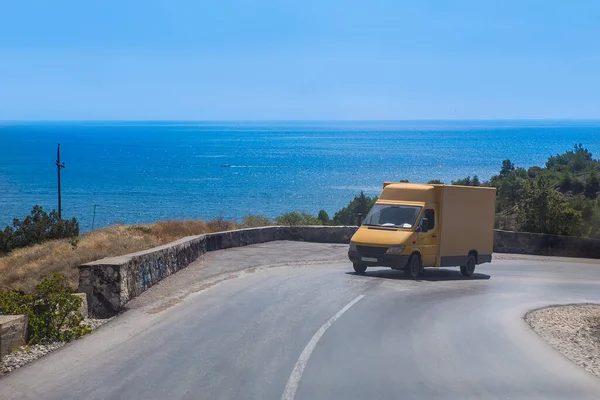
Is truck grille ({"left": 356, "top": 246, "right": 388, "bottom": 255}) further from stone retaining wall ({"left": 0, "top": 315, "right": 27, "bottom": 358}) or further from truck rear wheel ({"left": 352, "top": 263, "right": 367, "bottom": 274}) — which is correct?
stone retaining wall ({"left": 0, "top": 315, "right": 27, "bottom": 358})

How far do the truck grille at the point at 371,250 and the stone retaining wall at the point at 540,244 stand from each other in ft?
38.8

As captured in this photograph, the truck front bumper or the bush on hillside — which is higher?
the truck front bumper

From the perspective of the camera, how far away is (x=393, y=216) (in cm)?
2175

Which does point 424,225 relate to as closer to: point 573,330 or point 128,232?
point 573,330

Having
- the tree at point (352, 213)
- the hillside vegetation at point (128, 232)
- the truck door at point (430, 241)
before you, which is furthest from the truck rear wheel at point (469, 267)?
the tree at point (352, 213)

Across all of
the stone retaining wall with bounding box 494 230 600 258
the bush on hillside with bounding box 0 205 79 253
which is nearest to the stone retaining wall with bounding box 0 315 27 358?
the stone retaining wall with bounding box 494 230 600 258

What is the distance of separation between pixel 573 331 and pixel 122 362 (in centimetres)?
813

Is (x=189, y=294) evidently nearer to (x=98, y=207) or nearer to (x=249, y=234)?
(x=249, y=234)

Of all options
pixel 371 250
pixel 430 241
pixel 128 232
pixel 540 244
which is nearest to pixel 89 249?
pixel 128 232

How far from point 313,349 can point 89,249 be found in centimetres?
1541

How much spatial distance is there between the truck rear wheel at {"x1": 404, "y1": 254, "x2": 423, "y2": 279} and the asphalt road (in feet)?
6.76

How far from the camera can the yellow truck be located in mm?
20797

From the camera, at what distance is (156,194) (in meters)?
136

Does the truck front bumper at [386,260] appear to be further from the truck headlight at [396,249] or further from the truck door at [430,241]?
the truck door at [430,241]
